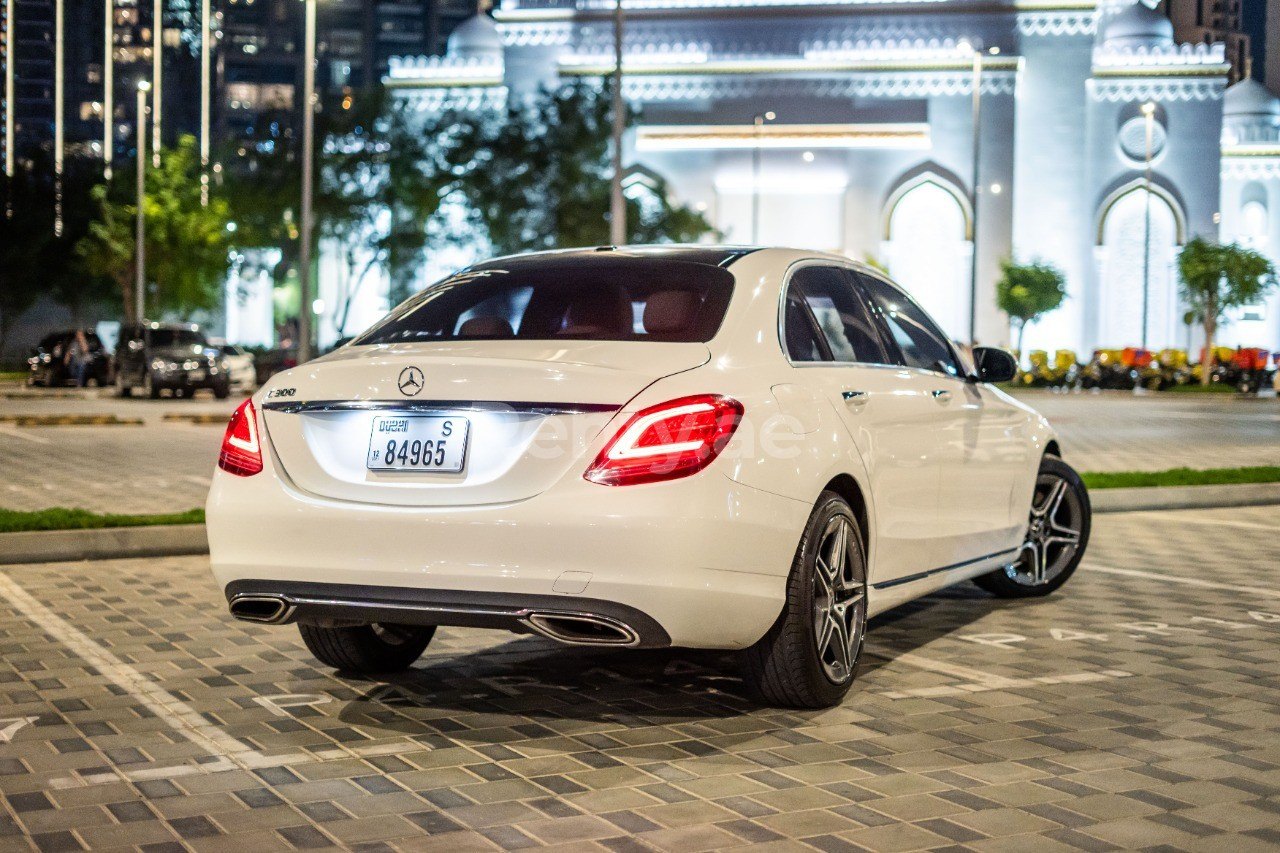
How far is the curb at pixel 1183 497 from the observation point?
1363cm

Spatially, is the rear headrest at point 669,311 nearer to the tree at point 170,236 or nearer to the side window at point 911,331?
the side window at point 911,331

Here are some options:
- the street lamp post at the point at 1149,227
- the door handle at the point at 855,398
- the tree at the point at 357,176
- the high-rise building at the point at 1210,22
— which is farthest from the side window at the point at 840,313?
the high-rise building at the point at 1210,22

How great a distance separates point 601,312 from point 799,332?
0.72 m

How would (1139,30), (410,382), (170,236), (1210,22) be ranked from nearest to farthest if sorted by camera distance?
(410,382)
(170,236)
(1139,30)
(1210,22)

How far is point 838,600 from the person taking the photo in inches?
238

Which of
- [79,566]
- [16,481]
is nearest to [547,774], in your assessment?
[79,566]

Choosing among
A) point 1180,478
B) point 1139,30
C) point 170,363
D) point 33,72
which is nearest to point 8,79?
point 33,72

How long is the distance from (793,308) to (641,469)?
1.38 meters

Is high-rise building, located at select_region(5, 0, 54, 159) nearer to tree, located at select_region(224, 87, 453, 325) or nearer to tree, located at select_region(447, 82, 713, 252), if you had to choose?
tree, located at select_region(224, 87, 453, 325)

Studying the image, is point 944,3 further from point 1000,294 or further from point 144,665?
point 144,665

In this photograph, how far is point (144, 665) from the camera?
675 centimetres

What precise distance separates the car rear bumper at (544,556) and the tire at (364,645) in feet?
2.99

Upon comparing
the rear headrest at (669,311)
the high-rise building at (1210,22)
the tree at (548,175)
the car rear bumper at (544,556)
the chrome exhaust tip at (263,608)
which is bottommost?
the chrome exhaust tip at (263,608)

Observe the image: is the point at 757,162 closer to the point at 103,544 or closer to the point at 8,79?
the point at 8,79
